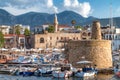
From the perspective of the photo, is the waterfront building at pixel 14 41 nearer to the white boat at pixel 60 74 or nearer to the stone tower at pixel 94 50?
the stone tower at pixel 94 50

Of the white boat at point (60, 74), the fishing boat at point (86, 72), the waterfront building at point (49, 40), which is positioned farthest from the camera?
the waterfront building at point (49, 40)

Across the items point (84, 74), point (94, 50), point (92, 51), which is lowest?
point (84, 74)

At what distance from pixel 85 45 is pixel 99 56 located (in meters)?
2.12

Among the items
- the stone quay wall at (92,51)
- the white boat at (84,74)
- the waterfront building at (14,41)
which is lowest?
the white boat at (84,74)

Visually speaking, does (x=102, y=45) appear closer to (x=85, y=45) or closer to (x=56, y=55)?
(x=85, y=45)

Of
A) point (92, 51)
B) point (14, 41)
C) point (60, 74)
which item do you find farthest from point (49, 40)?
point (60, 74)

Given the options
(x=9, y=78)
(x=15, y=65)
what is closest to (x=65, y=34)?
(x=15, y=65)

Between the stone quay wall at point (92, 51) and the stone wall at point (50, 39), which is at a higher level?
the stone wall at point (50, 39)

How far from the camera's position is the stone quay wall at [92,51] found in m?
46.0

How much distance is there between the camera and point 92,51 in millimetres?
46031

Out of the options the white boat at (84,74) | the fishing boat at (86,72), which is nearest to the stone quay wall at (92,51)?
the fishing boat at (86,72)

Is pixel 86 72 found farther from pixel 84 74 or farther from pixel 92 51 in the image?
pixel 92 51

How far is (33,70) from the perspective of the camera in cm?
4559

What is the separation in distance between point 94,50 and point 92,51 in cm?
26
